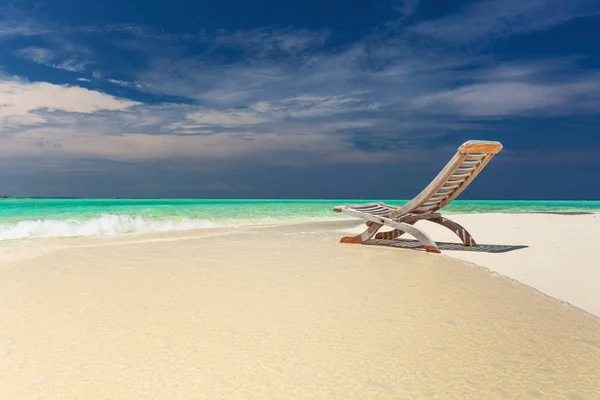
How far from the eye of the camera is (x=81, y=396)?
2236 millimetres

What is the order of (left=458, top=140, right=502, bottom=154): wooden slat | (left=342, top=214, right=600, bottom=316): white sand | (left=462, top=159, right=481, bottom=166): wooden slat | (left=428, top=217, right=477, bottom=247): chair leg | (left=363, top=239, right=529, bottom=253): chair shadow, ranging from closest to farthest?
(left=342, top=214, right=600, bottom=316): white sand < (left=458, top=140, right=502, bottom=154): wooden slat < (left=462, top=159, right=481, bottom=166): wooden slat < (left=363, top=239, right=529, bottom=253): chair shadow < (left=428, top=217, right=477, bottom=247): chair leg

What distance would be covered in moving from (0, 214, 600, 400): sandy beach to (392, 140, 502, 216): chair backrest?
193 centimetres

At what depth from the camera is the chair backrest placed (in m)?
7.56

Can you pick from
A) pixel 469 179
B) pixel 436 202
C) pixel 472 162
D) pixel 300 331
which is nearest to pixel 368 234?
pixel 436 202

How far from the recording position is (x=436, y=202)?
873cm

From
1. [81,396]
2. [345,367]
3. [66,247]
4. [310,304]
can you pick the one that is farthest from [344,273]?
[66,247]

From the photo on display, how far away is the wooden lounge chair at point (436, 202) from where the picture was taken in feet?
25.1

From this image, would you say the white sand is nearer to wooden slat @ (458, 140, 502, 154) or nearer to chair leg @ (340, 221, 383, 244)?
chair leg @ (340, 221, 383, 244)

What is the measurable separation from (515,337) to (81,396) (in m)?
2.70

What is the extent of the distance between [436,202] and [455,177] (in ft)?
2.17

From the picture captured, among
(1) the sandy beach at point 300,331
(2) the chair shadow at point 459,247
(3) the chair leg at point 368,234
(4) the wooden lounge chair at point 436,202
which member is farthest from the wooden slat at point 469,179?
(1) the sandy beach at point 300,331

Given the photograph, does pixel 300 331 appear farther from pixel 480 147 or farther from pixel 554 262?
pixel 480 147

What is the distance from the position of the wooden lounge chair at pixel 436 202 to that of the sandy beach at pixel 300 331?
188 cm

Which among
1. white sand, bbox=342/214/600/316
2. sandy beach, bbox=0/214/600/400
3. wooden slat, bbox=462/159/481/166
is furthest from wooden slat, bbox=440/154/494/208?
sandy beach, bbox=0/214/600/400
